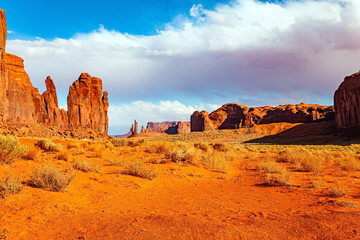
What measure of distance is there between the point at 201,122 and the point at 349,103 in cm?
7736

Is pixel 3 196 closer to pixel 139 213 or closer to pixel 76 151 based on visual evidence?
pixel 139 213

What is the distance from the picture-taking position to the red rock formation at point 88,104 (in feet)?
233

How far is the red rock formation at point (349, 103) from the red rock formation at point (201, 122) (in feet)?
225

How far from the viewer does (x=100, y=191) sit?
5750 mm

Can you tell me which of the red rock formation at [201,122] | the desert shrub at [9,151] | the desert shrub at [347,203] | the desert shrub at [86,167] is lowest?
the desert shrub at [347,203]

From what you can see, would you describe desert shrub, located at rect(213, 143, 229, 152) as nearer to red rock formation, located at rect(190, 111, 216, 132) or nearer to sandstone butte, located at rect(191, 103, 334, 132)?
sandstone butte, located at rect(191, 103, 334, 132)

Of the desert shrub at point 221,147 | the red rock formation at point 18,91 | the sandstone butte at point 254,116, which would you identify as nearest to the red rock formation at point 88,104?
the red rock formation at point 18,91

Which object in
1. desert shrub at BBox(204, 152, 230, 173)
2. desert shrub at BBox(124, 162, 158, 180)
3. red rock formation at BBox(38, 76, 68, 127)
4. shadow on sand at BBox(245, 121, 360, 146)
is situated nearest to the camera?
desert shrub at BBox(124, 162, 158, 180)

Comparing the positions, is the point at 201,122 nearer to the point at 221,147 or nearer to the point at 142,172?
the point at 221,147

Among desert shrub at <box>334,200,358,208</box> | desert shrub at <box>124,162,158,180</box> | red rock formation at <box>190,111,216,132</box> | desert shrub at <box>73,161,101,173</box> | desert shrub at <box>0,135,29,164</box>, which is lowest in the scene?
desert shrub at <box>334,200,358,208</box>

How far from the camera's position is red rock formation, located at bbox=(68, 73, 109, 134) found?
233ft

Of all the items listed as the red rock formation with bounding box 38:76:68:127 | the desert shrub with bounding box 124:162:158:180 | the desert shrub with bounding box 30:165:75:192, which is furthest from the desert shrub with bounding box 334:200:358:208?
the red rock formation with bounding box 38:76:68:127

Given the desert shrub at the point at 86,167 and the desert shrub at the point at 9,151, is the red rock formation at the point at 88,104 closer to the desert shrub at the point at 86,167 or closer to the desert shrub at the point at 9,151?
the desert shrub at the point at 9,151

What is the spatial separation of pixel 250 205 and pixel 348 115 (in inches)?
2420
